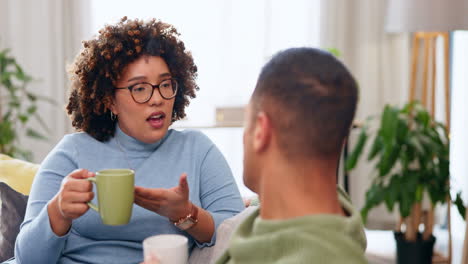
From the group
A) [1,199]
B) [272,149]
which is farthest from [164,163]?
[272,149]

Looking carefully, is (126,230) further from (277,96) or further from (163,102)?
(277,96)

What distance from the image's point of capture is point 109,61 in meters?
1.54

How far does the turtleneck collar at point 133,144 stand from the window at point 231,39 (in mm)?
1887

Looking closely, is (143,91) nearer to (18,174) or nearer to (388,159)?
(18,174)

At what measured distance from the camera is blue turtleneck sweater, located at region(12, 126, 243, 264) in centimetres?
144

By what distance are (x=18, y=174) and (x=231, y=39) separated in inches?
78.9

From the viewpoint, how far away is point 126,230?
4.91ft

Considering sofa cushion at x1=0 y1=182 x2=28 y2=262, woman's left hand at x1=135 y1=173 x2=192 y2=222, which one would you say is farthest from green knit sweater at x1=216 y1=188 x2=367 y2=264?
sofa cushion at x1=0 y1=182 x2=28 y2=262

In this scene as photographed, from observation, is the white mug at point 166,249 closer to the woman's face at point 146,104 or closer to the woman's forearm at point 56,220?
the woman's forearm at point 56,220

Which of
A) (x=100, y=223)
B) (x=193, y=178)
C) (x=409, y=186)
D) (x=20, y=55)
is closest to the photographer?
(x=100, y=223)

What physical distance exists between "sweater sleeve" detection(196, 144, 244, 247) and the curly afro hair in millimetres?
272

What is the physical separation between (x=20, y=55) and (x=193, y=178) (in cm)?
228

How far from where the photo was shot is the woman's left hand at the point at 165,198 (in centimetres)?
129

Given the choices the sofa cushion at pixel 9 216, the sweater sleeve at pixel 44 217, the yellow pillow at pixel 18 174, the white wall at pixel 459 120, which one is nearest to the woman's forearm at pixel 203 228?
Answer: the sweater sleeve at pixel 44 217
